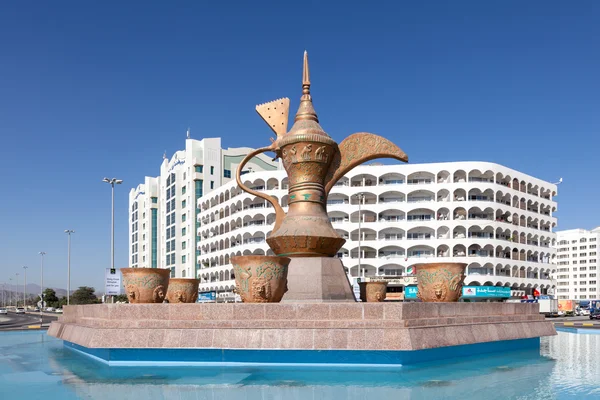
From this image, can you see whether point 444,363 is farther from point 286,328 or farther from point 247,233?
point 247,233

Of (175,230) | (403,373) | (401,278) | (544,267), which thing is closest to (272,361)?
(403,373)

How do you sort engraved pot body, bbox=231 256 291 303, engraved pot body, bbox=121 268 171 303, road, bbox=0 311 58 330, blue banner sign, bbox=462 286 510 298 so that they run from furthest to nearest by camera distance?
blue banner sign, bbox=462 286 510 298 < road, bbox=0 311 58 330 < engraved pot body, bbox=121 268 171 303 < engraved pot body, bbox=231 256 291 303

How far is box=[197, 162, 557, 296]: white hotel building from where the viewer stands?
2420 inches

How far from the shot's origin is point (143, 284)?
1503cm

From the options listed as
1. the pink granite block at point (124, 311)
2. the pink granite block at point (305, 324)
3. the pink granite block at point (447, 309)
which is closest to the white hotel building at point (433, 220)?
the pink granite block at point (447, 309)

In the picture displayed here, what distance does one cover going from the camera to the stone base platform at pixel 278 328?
1212 centimetres

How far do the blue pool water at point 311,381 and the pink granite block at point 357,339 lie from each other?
46 centimetres

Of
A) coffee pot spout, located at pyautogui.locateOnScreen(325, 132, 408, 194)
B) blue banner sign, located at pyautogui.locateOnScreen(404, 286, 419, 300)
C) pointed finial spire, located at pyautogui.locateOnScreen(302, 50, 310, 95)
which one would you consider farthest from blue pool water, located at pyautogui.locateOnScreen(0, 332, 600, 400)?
blue banner sign, located at pyautogui.locateOnScreen(404, 286, 419, 300)

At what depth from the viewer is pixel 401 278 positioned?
60625 mm

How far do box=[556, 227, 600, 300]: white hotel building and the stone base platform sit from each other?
434 ft

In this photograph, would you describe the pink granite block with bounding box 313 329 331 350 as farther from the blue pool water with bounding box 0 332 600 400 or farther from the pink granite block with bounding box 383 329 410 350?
the pink granite block with bounding box 383 329 410 350

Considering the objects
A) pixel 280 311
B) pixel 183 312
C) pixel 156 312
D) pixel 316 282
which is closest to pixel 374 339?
pixel 280 311

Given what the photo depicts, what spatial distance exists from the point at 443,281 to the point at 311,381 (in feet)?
20.9

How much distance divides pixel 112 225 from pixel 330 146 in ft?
78.0
